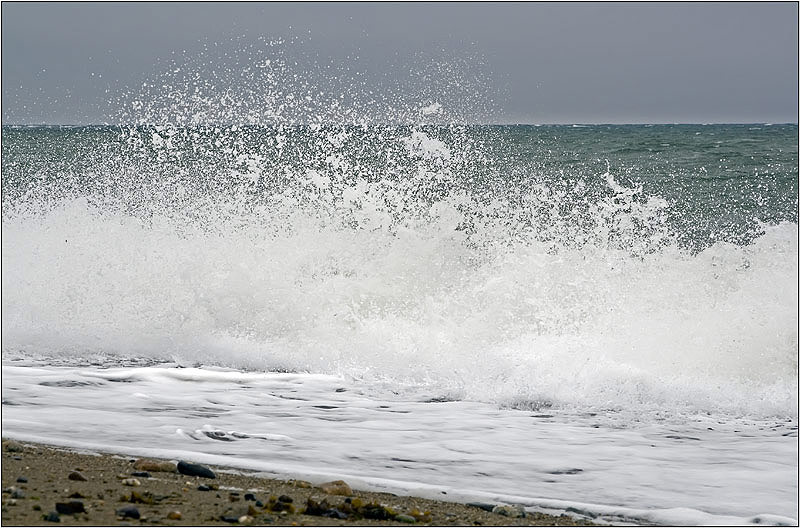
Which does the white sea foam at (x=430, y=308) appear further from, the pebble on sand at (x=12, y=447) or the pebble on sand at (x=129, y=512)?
the pebble on sand at (x=129, y=512)

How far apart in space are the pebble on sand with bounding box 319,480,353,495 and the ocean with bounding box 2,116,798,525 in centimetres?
20

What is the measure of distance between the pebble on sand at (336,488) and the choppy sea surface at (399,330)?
164 mm

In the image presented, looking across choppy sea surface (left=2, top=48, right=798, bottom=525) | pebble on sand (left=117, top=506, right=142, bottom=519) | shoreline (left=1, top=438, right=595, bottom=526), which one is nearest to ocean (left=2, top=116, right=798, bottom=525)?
choppy sea surface (left=2, top=48, right=798, bottom=525)

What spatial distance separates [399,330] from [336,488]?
3339 mm

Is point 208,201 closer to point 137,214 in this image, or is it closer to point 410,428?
point 137,214

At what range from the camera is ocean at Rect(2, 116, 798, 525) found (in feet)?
12.4

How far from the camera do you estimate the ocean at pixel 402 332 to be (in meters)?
3.79

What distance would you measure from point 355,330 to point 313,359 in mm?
704

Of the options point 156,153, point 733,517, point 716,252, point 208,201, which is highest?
point 156,153

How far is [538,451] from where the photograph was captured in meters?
3.97

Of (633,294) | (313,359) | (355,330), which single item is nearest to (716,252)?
(633,294)

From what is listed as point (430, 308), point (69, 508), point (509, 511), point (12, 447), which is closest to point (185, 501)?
point (69, 508)

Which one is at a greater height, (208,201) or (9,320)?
(208,201)

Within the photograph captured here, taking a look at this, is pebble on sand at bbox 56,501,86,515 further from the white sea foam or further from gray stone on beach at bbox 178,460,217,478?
the white sea foam
